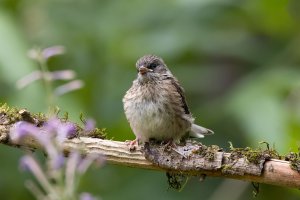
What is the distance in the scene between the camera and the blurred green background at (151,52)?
22.1 ft

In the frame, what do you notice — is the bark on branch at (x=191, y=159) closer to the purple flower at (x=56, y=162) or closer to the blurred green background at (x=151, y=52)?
the purple flower at (x=56, y=162)

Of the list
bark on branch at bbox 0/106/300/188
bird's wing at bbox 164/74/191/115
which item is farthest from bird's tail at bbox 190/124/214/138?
bark on branch at bbox 0/106/300/188

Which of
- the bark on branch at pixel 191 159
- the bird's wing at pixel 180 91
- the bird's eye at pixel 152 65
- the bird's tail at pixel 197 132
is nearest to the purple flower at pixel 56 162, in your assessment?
the bark on branch at pixel 191 159

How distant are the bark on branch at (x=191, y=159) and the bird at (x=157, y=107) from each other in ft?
2.96

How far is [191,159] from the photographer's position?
14.0 feet

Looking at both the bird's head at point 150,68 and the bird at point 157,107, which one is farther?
the bird's head at point 150,68

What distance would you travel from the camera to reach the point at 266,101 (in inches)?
259

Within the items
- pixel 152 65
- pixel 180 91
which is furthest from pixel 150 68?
pixel 180 91

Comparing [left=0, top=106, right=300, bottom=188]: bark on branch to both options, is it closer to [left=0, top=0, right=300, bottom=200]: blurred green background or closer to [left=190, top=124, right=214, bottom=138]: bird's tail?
[left=190, top=124, right=214, bottom=138]: bird's tail

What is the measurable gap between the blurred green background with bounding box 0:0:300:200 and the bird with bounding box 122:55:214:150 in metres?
0.70

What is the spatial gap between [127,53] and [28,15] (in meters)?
1.03

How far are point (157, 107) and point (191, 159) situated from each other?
1.65 metres

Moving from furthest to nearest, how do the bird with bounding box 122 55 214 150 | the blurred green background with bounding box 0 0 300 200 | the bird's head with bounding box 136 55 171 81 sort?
the blurred green background with bounding box 0 0 300 200 → the bird's head with bounding box 136 55 171 81 → the bird with bounding box 122 55 214 150

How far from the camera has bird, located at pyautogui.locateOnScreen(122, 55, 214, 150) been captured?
569 centimetres
